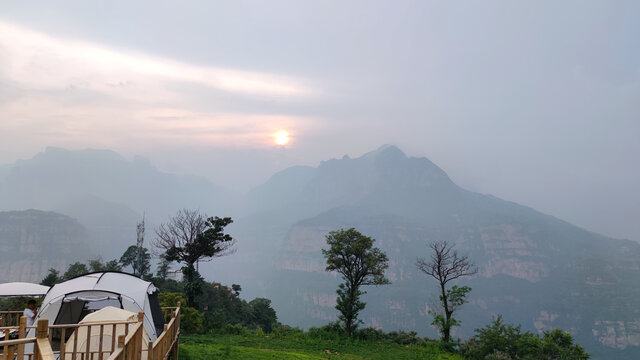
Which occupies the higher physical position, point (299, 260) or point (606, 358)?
point (299, 260)

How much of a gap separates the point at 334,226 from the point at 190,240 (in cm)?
17963

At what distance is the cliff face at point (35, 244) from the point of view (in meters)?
128

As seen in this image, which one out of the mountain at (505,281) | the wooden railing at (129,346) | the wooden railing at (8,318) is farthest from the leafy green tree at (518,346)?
the mountain at (505,281)

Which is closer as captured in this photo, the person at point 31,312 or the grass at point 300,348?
the person at point 31,312

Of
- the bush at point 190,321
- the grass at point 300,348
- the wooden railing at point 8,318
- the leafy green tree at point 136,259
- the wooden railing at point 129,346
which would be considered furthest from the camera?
the leafy green tree at point 136,259

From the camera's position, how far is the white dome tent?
10.6 meters

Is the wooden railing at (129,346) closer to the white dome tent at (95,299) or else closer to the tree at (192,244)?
the white dome tent at (95,299)

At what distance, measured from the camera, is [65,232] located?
14512 centimetres

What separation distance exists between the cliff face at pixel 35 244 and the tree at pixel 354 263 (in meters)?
142

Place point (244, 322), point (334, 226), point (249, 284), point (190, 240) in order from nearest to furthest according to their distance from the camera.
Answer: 1. point (190, 240)
2. point (244, 322)
3. point (249, 284)
4. point (334, 226)

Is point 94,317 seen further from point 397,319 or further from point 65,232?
point 65,232

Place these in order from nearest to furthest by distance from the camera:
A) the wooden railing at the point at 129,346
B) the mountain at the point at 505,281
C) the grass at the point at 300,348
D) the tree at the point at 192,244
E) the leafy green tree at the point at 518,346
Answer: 1. the wooden railing at the point at 129,346
2. the grass at the point at 300,348
3. the leafy green tree at the point at 518,346
4. the tree at the point at 192,244
5. the mountain at the point at 505,281

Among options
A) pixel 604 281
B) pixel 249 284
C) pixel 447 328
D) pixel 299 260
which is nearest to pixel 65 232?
pixel 249 284

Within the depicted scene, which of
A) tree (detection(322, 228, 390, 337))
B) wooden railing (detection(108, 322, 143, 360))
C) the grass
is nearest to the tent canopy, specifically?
the grass
